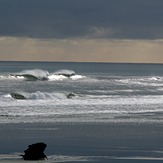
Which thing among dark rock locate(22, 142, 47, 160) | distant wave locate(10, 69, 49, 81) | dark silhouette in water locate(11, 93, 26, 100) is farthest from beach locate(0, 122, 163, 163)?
distant wave locate(10, 69, 49, 81)

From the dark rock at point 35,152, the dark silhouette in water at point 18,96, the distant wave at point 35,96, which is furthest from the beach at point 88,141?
the dark silhouette in water at point 18,96

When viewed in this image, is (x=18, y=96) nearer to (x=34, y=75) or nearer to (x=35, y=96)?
(x=35, y=96)

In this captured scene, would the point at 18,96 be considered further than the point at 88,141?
Yes

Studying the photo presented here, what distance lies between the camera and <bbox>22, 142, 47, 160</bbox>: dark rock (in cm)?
2222

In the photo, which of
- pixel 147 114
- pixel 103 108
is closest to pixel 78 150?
pixel 147 114

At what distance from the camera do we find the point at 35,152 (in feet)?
73.0

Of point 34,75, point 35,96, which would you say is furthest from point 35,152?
point 34,75

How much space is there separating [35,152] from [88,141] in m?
5.04

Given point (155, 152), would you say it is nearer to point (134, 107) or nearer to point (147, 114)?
point (147, 114)

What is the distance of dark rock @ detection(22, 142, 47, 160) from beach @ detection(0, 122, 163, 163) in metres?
0.30

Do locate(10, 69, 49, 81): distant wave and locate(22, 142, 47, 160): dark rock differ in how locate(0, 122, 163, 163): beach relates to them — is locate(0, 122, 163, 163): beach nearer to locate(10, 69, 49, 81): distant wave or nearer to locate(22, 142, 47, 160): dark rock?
locate(22, 142, 47, 160): dark rock

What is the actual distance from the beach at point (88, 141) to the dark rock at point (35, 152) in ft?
1.00

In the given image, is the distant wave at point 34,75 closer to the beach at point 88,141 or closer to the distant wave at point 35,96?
the distant wave at point 35,96

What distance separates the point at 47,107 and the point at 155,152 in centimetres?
1993
